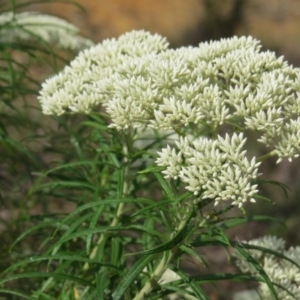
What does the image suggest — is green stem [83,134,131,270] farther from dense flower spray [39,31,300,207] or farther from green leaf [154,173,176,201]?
green leaf [154,173,176,201]

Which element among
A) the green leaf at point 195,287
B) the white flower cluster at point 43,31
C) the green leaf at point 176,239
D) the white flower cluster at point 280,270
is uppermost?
the white flower cluster at point 43,31

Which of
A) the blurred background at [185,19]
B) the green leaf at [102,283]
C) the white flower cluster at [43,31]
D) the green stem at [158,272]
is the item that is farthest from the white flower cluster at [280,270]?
the blurred background at [185,19]

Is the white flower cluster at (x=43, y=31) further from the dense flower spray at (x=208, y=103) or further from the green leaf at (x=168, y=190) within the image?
the green leaf at (x=168, y=190)

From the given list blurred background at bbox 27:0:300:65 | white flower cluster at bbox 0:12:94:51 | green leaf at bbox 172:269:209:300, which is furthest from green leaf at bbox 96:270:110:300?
blurred background at bbox 27:0:300:65

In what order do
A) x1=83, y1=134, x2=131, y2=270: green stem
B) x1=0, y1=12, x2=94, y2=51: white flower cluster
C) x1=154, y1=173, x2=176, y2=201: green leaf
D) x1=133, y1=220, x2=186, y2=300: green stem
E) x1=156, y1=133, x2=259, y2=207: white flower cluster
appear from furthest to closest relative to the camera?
x1=0, y1=12, x2=94, y2=51: white flower cluster, x1=83, y1=134, x2=131, y2=270: green stem, x1=133, y1=220, x2=186, y2=300: green stem, x1=154, y1=173, x2=176, y2=201: green leaf, x1=156, y1=133, x2=259, y2=207: white flower cluster

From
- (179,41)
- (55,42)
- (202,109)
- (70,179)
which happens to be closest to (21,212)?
(70,179)

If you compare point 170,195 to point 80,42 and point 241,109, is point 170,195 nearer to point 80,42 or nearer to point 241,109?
point 241,109

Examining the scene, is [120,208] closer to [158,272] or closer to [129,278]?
[158,272]
